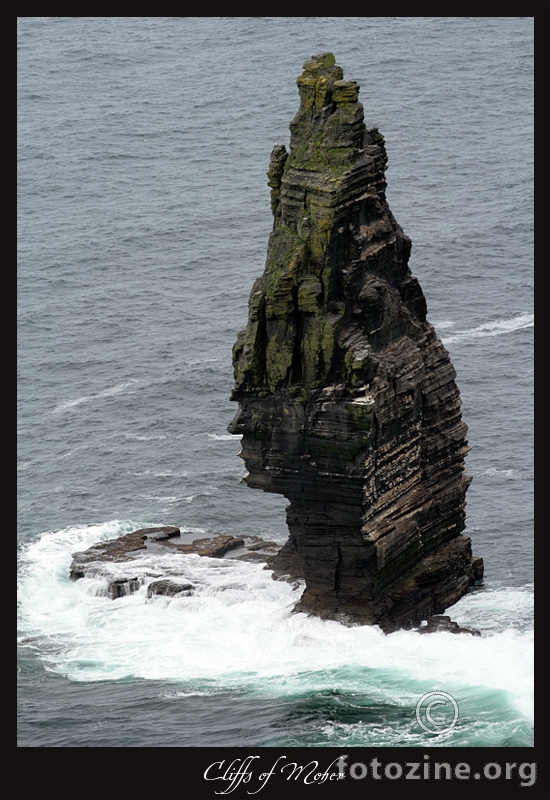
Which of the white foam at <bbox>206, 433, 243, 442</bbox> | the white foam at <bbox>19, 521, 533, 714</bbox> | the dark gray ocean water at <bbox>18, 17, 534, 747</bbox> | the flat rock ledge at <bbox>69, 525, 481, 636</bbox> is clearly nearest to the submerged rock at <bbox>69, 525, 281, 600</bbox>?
the flat rock ledge at <bbox>69, 525, 481, 636</bbox>

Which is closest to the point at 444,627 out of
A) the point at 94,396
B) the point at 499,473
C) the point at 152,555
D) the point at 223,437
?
the point at 152,555

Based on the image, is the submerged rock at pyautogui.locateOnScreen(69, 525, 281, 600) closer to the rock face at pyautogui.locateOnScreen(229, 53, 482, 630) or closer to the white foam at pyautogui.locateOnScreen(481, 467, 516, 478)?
the rock face at pyautogui.locateOnScreen(229, 53, 482, 630)

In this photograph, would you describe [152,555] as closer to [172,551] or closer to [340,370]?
[172,551]

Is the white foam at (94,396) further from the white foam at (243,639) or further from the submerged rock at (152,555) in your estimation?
the white foam at (243,639)

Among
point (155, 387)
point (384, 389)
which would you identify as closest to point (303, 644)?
point (384, 389)

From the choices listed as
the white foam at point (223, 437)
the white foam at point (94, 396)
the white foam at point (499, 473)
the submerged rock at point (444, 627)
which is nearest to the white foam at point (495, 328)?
the white foam at point (499, 473)
